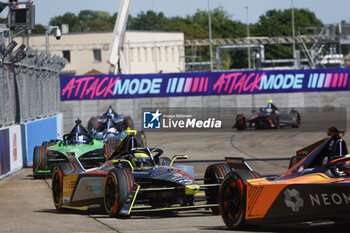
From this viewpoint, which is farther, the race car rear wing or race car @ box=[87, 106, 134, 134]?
race car @ box=[87, 106, 134, 134]

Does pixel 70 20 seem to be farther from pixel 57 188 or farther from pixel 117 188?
pixel 117 188

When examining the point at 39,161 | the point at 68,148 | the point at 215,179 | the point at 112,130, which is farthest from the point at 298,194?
the point at 112,130

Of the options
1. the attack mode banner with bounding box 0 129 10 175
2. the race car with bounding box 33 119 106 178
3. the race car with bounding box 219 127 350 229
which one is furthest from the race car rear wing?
the attack mode banner with bounding box 0 129 10 175

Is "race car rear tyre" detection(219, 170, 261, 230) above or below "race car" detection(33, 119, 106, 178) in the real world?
above

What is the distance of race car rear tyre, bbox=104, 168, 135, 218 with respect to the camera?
10422 mm

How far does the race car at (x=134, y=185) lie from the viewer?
1045cm

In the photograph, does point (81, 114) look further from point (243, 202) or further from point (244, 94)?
point (243, 202)

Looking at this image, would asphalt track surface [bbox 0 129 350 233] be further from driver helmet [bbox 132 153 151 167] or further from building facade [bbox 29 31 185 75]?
building facade [bbox 29 31 185 75]

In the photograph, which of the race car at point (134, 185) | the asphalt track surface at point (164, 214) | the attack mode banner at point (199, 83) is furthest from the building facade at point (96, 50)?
the race car at point (134, 185)

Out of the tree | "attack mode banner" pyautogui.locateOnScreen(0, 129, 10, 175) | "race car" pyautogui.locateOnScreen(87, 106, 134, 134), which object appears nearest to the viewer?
"attack mode banner" pyautogui.locateOnScreen(0, 129, 10, 175)

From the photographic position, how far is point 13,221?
10852mm

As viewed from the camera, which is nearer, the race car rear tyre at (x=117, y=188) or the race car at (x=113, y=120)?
the race car rear tyre at (x=117, y=188)

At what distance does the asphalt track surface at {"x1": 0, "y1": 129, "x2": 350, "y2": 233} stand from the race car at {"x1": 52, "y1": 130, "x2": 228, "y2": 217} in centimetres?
18

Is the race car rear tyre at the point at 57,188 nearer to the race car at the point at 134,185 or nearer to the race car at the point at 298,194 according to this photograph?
the race car at the point at 134,185
